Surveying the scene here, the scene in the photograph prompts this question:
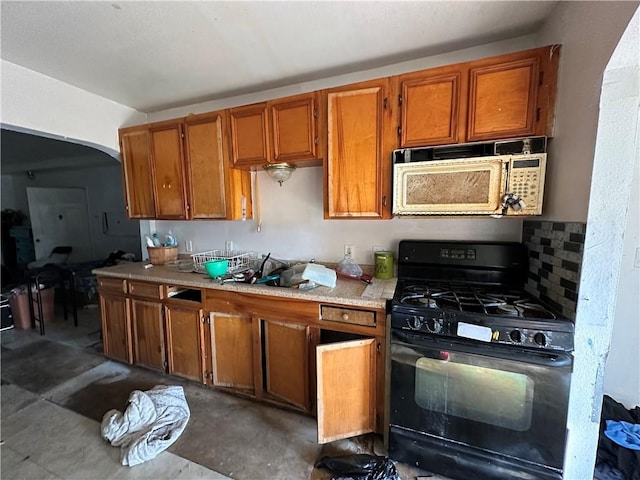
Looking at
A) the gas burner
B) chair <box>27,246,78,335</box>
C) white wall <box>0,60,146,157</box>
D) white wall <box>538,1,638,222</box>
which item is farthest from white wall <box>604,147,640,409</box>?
chair <box>27,246,78,335</box>

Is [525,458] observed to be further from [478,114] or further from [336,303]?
[478,114]

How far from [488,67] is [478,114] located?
24cm

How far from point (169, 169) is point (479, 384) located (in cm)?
269

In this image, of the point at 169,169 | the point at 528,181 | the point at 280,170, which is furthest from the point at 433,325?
the point at 169,169

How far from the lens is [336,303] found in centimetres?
163

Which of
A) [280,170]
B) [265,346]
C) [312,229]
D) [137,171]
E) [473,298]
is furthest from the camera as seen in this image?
[137,171]

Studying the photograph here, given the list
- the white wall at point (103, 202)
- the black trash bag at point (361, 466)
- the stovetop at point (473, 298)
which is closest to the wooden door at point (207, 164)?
the stovetop at point (473, 298)

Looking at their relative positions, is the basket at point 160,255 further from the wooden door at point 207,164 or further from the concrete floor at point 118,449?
the concrete floor at point 118,449

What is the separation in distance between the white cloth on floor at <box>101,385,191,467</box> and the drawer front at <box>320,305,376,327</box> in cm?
119

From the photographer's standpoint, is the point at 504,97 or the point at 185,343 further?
the point at 185,343

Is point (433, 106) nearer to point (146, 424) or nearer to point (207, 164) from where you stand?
point (207, 164)

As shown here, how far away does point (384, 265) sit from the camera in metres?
1.97

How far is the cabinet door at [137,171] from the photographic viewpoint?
8.14 ft

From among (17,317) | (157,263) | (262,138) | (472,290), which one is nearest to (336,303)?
(472,290)
